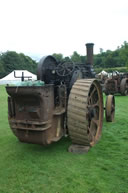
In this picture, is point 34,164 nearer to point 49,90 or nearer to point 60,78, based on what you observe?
point 49,90

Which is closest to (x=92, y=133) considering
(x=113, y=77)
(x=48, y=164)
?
(x=48, y=164)

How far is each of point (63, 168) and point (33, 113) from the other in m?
0.91

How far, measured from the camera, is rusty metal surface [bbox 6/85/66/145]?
289cm

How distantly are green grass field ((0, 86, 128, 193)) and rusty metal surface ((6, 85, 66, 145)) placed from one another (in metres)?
0.38

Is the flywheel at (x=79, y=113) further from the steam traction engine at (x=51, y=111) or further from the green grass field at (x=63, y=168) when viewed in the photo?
the green grass field at (x=63, y=168)

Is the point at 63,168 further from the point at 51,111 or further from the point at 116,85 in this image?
the point at 116,85

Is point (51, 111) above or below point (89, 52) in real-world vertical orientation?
below

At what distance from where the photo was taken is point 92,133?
3.97 m

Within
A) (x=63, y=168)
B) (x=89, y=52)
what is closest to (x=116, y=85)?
(x=89, y=52)

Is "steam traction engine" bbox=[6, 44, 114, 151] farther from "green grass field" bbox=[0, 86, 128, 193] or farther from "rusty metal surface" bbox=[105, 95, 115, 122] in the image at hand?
"rusty metal surface" bbox=[105, 95, 115, 122]

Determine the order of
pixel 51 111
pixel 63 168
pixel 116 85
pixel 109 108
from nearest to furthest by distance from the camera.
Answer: pixel 63 168, pixel 51 111, pixel 109 108, pixel 116 85

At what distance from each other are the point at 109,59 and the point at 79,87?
72189 mm

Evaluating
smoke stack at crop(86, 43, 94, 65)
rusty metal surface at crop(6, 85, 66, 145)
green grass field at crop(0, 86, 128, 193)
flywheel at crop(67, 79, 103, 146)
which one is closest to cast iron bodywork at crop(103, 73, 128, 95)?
smoke stack at crop(86, 43, 94, 65)

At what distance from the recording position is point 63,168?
2947 millimetres
